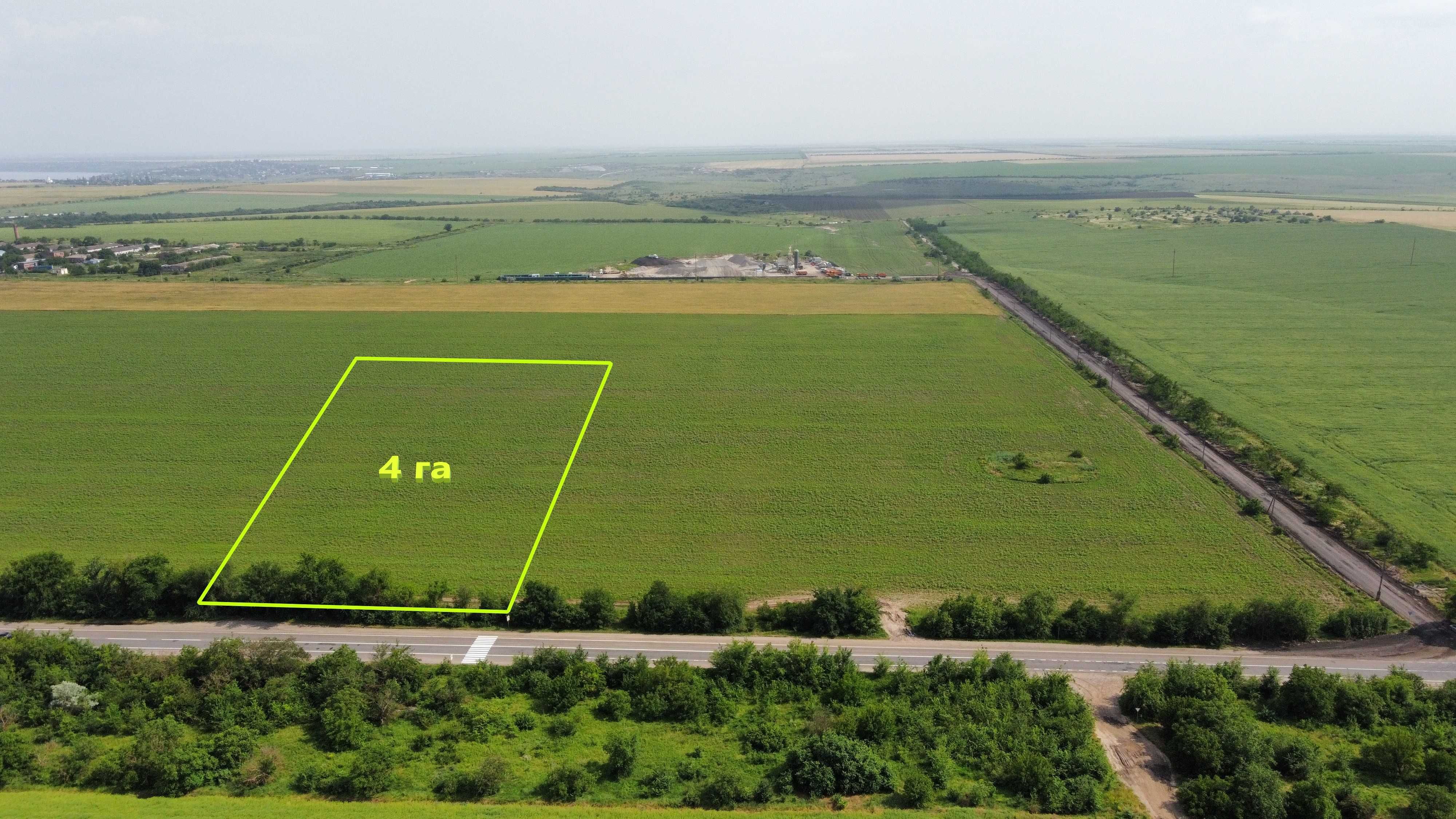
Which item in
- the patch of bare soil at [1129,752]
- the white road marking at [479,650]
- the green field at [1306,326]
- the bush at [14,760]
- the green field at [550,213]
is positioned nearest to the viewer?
the bush at [14,760]

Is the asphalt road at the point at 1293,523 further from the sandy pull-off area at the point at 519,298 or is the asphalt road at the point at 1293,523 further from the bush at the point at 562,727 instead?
the bush at the point at 562,727

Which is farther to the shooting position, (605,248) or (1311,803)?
(605,248)

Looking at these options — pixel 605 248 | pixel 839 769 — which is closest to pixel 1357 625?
pixel 839 769

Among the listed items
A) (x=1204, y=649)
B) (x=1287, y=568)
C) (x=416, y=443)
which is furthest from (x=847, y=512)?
(x=416, y=443)

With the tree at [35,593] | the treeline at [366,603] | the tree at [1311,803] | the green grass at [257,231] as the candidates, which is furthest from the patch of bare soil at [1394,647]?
the green grass at [257,231]

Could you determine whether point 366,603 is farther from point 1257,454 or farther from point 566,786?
point 1257,454

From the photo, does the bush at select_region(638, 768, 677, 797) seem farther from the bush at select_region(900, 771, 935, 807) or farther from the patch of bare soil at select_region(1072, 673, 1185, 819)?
the patch of bare soil at select_region(1072, 673, 1185, 819)

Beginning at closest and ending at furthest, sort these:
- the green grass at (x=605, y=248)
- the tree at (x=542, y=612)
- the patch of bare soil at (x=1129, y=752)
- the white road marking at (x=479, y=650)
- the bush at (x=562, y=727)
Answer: the patch of bare soil at (x=1129, y=752), the bush at (x=562, y=727), the white road marking at (x=479, y=650), the tree at (x=542, y=612), the green grass at (x=605, y=248)
